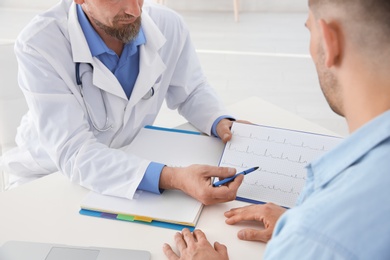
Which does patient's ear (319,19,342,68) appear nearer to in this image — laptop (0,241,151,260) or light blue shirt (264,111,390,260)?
light blue shirt (264,111,390,260)

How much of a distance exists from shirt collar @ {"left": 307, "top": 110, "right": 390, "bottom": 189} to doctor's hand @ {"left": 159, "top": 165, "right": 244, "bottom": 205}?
456 mm

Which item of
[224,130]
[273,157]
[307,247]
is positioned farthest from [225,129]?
[307,247]

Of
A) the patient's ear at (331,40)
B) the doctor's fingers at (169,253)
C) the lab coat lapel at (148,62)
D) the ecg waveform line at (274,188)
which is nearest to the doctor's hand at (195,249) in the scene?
the doctor's fingers at (169,253)

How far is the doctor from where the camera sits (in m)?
1.38

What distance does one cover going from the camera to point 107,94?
162cm

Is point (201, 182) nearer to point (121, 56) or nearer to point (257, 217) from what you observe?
point (257, 217)

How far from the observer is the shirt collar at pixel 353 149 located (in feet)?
2.52

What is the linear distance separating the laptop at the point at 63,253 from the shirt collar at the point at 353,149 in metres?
0.45

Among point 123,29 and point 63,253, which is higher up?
point 123,29

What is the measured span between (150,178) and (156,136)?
0.27 meters

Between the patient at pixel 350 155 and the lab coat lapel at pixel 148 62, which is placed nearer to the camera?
the patient at pixel 350 155

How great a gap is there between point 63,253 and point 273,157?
0.58 m

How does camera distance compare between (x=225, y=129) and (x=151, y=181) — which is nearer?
(x=151, y=181)

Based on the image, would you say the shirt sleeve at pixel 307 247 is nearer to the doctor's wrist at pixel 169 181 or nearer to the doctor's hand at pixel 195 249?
the doctor's hand at pixel 195 249
